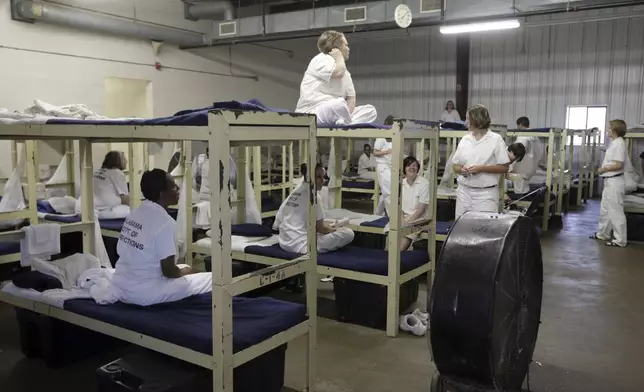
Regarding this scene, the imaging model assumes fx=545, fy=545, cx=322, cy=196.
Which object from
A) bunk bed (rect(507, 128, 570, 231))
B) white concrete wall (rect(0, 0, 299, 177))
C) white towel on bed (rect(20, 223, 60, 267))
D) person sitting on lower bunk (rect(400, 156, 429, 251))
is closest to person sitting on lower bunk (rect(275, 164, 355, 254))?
person sitting on lower bunk (rect(400, 156, 429, 251))

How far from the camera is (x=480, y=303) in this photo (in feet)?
7.54

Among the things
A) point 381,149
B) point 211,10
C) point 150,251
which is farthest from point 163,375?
point 211,10

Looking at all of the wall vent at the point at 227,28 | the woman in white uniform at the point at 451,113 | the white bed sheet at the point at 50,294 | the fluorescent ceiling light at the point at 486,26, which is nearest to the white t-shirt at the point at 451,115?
the woman in white uniform at the point at 451,113

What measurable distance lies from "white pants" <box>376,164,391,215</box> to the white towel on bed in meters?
3.16

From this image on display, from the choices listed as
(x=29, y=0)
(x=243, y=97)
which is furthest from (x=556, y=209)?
(x=29, y=0)

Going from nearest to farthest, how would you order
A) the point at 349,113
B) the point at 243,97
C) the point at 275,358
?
the point at 275,358
the point at 349,113
the point at 243,97

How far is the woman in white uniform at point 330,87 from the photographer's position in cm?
456

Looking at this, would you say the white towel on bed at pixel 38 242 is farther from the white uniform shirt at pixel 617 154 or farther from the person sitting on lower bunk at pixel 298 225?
the white uniform shirt at pixel 617 154

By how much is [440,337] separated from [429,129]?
2352 mm

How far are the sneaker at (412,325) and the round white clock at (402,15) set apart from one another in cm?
560

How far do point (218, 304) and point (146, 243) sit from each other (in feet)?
2.40

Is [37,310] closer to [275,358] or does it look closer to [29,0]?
[275,358]

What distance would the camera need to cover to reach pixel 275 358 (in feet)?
10.2

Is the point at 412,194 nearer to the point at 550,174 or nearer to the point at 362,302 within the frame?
the point at 362,302
